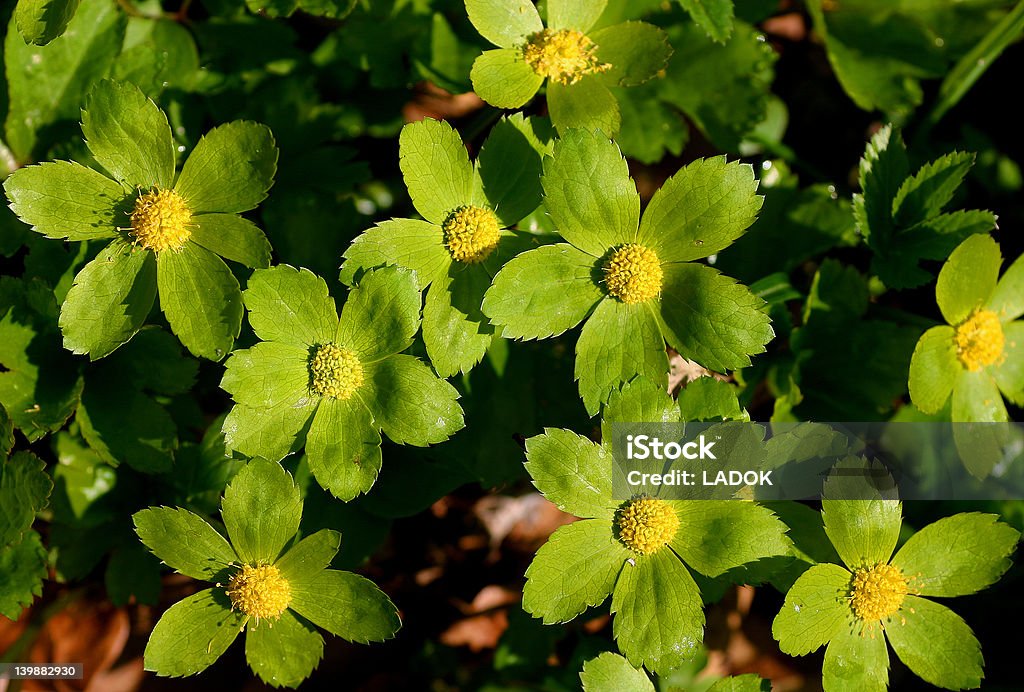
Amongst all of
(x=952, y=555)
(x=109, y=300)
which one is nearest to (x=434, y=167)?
(x=109, y=300)

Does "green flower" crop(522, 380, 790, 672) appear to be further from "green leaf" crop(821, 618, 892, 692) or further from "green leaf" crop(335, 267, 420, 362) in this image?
"green leaf" crop(335, 267, 420, 362)

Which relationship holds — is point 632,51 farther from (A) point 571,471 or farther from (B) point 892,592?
(B) point 892,592

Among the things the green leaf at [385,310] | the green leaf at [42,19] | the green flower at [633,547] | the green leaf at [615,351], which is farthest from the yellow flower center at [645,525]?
the green leaf at [42,19]

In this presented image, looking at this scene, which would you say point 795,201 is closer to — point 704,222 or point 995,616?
point 704,222

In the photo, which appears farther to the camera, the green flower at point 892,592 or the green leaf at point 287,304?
the green flower at point 892,592

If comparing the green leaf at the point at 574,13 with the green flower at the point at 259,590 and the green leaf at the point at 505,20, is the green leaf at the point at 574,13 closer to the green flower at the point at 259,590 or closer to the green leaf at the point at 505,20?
the green leaf at the point at 505,20

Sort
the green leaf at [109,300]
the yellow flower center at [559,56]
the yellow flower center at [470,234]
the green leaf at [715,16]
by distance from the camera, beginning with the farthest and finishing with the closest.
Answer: the green leaf at [715,16] < the yellow flower center at [559,56] < the yellow flower center at [470,234] < the green leaf at [109,300]

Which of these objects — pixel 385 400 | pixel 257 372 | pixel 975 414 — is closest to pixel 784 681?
pixel 975 414

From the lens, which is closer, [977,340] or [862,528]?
[862,528]
